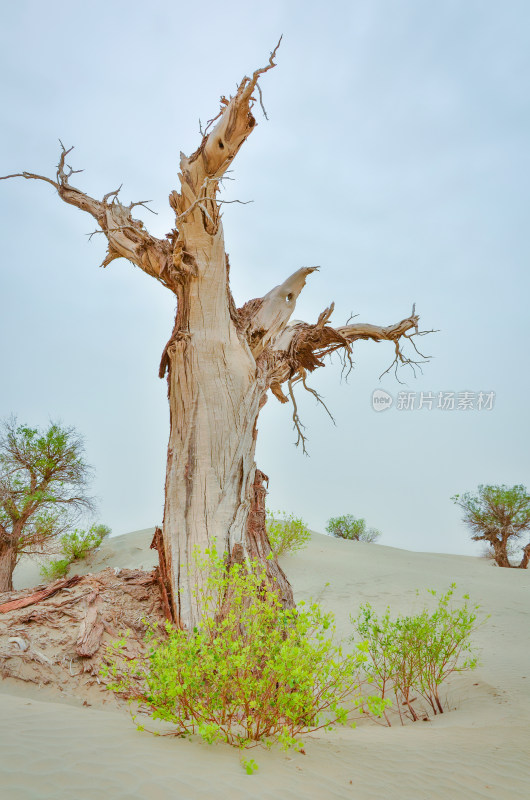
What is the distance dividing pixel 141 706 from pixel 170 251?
578 centimetres

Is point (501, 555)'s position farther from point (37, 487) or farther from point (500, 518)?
point (37, 487)

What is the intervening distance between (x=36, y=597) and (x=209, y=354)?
11.9 feet

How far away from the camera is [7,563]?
38.4 ft

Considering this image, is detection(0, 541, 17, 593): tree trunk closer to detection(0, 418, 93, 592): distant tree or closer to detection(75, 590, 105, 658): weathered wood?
detection(0, 418, 93, 592): distant tree

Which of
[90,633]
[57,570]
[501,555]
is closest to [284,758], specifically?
[90,633]

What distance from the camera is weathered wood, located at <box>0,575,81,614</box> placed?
215 inches

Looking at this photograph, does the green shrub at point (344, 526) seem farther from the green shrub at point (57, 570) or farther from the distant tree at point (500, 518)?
the green shrub at point (57, 570)

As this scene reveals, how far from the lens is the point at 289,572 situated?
12898 mm

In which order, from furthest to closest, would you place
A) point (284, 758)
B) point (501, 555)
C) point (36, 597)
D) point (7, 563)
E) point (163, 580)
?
point (501, 555)
point (7, 563)
point (36, 597)
point (163, 580)
point (284, 758)

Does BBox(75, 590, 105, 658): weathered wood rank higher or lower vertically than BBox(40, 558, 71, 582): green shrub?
higher

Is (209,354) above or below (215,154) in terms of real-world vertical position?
below

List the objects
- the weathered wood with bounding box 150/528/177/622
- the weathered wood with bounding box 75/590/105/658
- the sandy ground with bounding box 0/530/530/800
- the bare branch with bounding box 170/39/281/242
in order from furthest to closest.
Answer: the bare branch with bounding box 170/39/281/242
the weathered wood with bounding box 150/528/177/622
the weathered wood with bounding box 75/590/105/658
the sandy ground with bounding box 0/530/530/800

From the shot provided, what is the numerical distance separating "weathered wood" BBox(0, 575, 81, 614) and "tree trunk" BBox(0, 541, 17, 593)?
264 inches

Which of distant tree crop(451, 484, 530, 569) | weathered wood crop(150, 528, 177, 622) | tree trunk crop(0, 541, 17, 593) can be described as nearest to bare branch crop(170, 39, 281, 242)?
weathered wood crop(150, 528, 177, 622)
